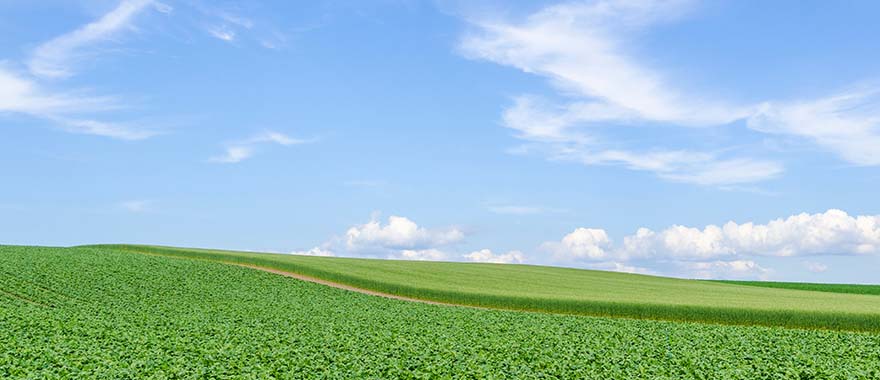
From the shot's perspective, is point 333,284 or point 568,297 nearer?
point 568,297

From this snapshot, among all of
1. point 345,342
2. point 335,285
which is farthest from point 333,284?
point 345,342

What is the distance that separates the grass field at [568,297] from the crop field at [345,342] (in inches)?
183

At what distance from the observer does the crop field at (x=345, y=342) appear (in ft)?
53.1

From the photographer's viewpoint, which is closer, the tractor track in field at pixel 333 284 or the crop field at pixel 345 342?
the crop field at pixel 345 342

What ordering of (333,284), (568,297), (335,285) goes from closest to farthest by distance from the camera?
(568,297) < (335,285) < (333,284)

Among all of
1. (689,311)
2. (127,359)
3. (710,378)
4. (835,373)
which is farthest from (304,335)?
(689,311)

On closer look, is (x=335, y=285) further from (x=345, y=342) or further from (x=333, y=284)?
(x=345, y=342)

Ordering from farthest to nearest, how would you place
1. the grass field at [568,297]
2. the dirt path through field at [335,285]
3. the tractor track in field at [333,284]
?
the dirt path through field at [335,285] < the tractor track in field at [333,284] < the grass field at [568,297]

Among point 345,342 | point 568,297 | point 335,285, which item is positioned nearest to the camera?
point 345,342

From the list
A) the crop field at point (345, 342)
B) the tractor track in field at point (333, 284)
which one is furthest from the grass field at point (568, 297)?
the crop field at point (345, 342)

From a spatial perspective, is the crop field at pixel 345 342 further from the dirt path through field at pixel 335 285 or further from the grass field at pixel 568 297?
the grass field at pixel 568 297

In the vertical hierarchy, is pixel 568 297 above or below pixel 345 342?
above

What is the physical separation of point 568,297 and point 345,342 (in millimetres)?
17487

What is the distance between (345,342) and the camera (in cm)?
1986
